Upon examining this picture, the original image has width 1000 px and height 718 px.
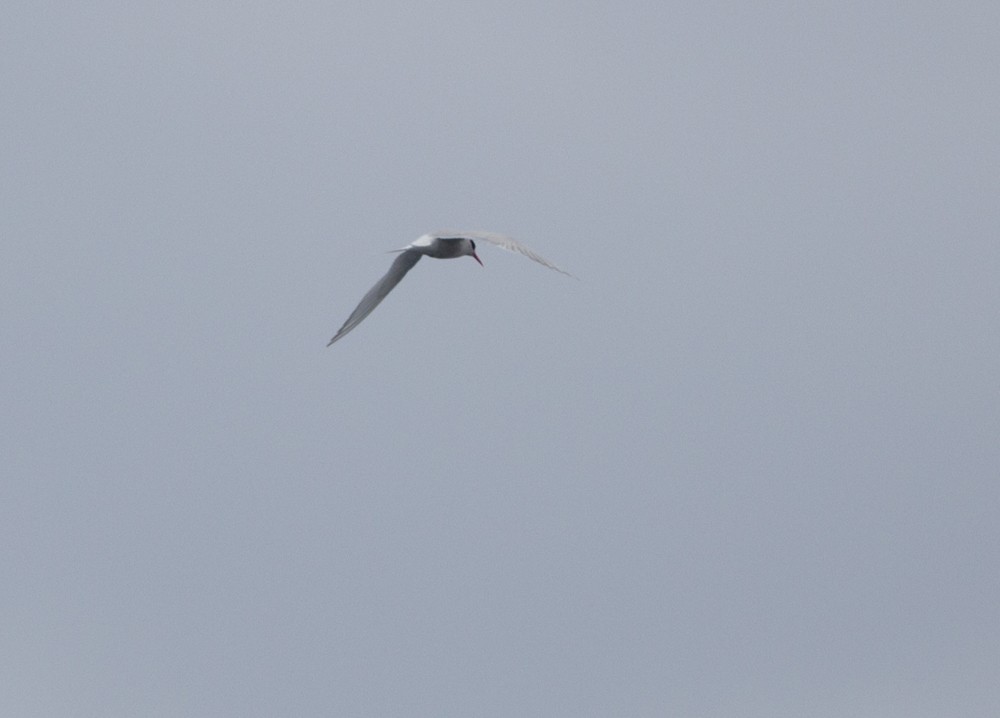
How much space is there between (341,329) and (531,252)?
21.0 feet

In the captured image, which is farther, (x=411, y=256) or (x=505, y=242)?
(x=411, y=256)

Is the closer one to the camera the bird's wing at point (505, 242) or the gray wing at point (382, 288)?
the bird's wing at point (505, 242)

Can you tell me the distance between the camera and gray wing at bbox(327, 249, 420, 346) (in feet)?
169

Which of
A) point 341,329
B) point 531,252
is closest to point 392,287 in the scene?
point 341,329

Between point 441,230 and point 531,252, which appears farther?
point 441,230

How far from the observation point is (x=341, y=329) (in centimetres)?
5125

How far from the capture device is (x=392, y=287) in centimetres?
5231

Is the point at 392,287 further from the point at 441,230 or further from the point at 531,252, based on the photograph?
the point at 531,252

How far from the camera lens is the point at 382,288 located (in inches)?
2051

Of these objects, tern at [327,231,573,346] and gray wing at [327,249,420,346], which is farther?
gray wing at [327,249,420,346]

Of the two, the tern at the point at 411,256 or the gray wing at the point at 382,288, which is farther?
the gray wing at the point at 382,288

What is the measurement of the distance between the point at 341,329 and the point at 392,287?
1934 millimetres

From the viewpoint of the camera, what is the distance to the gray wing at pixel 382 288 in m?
51.7

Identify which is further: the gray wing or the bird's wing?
the gray wing
